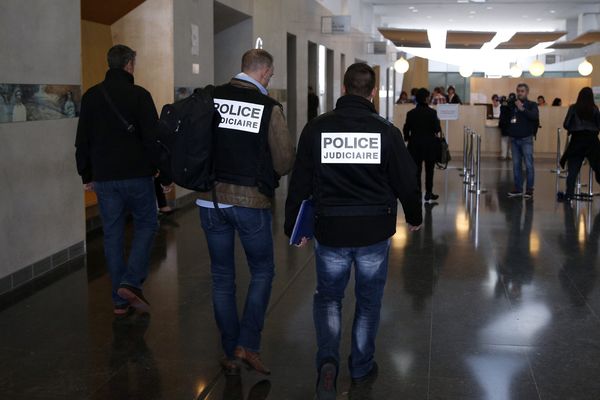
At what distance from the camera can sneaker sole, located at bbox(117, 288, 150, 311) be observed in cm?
468

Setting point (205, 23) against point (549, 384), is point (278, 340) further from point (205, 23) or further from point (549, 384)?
point (205, 23)

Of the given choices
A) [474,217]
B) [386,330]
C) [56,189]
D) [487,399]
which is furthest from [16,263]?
[474,217]

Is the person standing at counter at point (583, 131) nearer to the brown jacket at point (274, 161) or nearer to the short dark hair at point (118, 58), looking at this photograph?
the short dark hair at point (118, 58)

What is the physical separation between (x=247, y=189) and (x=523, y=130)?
7.22m

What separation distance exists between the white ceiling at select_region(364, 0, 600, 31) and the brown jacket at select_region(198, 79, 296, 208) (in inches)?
792

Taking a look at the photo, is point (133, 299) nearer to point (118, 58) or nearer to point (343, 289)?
point (118, 58)

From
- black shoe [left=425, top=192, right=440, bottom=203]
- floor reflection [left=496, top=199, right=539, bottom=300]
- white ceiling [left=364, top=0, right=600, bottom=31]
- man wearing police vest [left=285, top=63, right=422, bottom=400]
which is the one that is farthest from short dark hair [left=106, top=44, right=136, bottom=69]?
white ceiling [left=364, top=0, right=600, bottom=31]

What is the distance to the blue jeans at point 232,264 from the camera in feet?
12.0

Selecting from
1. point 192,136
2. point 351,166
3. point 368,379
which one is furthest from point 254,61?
point 368,379

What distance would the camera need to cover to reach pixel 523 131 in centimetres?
1010

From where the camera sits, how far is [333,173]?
135 inches

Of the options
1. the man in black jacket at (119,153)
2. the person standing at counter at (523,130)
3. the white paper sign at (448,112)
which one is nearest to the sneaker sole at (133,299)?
the man in black jacket at (119,153)

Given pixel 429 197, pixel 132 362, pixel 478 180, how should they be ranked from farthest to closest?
pixel 478 180, pixel 429 197, pixel 132 362

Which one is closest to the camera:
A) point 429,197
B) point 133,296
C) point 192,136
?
point 192,136
